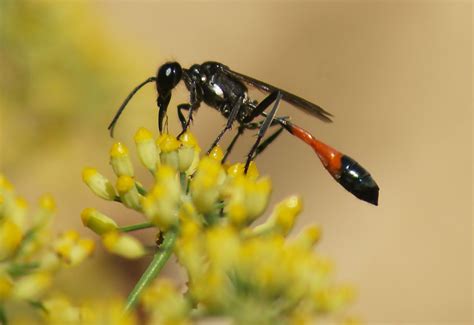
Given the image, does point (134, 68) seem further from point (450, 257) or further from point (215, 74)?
point (450, 257)

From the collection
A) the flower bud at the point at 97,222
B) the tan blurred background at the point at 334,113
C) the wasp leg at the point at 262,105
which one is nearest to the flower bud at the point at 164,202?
the flower bud at the point at 97,222

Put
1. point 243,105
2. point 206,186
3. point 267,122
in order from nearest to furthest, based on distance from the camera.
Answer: point 206,186 < point 267,122 < point 243,105

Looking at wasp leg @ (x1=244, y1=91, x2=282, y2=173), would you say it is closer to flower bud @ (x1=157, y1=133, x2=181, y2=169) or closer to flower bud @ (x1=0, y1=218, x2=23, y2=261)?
flower bud @ (x1=157, y1=133, x2=181, y2=169)

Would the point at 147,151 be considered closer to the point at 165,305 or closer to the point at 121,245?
the point at 121,245

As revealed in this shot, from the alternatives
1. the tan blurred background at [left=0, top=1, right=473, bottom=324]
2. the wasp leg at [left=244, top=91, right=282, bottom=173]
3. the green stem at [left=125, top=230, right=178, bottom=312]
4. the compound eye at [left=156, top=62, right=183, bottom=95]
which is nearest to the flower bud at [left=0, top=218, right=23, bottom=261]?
the green stem at [left=125, top=230, right=178, bottom=312]

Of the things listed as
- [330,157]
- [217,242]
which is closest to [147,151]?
[217,242]

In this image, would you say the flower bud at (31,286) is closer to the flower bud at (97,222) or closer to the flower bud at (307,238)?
the flower bud at (97,222)
